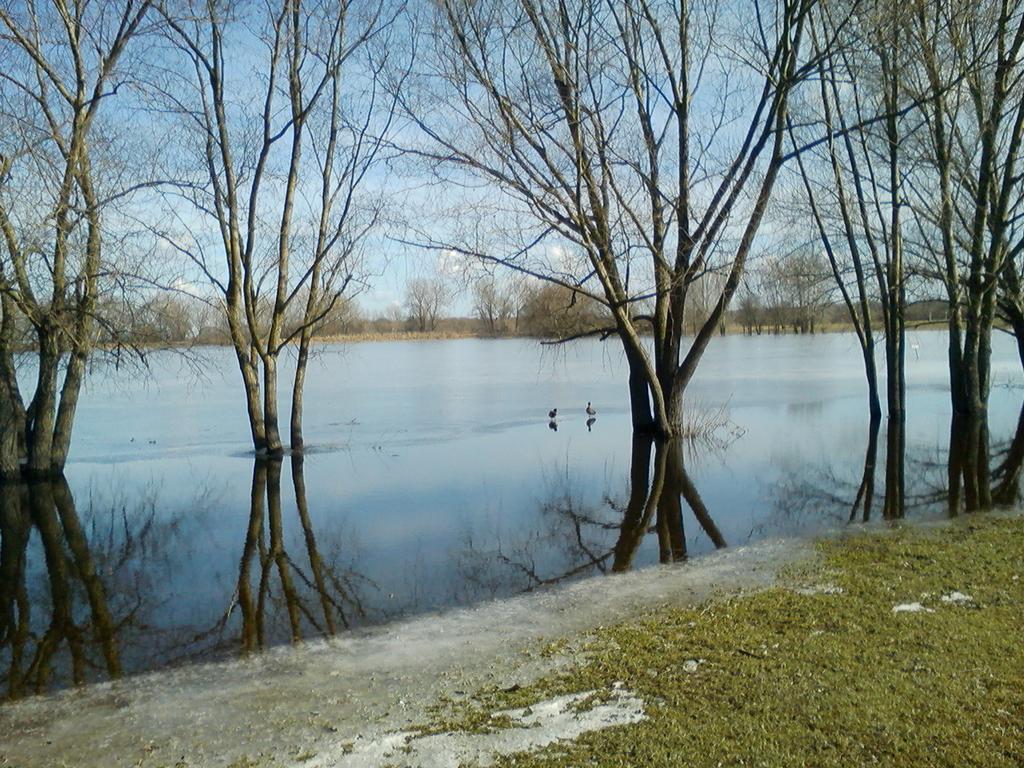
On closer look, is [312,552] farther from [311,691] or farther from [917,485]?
[917,485]

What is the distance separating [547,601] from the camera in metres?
7.14

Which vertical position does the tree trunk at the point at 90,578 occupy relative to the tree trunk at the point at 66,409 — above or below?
below

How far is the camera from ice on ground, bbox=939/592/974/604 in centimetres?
613

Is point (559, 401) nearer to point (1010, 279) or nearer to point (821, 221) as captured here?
point (821, 221)

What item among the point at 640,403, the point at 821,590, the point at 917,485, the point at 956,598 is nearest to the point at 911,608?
the point at 956,598

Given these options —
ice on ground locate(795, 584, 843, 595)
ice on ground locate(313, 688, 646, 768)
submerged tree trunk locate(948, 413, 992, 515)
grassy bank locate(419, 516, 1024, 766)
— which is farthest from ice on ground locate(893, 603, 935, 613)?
submerged tree trunk locate(948, 413, 992, 515)

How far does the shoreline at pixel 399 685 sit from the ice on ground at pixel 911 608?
0.07 m

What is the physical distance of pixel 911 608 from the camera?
601 centimetres

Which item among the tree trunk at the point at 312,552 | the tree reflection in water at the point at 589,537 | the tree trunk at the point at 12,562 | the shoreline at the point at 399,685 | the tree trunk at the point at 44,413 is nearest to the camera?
the shoreline at the point at 399,685

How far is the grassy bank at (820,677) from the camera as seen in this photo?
392cm

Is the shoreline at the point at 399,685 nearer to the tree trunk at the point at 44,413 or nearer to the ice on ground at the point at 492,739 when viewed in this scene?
the ice on ground at the point at 492,739

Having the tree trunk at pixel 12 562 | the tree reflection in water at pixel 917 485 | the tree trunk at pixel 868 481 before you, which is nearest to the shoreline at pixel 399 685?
the tree trunk at pixel 12 562

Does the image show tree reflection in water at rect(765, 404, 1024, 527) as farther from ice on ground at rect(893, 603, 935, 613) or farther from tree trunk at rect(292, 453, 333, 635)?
tree trunk at rect(292, 453, 333, 635)

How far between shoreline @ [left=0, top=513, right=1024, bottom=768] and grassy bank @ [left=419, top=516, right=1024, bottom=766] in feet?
0.12
